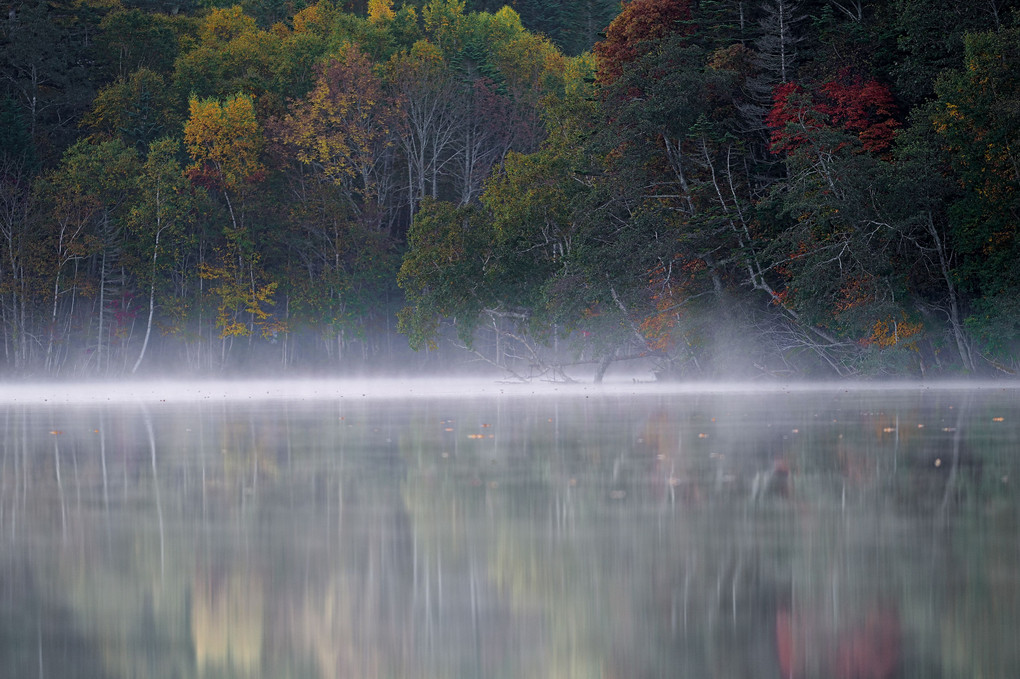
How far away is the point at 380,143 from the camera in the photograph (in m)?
55.3

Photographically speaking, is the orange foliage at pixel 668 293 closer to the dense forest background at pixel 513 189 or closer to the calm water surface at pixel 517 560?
the dense forest background at pixel 513 189

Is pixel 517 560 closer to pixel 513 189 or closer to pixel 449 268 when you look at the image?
pixel 449 268

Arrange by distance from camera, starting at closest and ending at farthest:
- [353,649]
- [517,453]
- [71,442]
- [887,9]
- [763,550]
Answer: [353,649] → [763,550] → [517,453] → [71,442] → [887,9]

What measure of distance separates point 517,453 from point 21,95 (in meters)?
51.1

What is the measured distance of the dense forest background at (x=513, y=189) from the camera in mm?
32656

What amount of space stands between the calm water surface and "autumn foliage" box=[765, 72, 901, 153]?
70.0 ft

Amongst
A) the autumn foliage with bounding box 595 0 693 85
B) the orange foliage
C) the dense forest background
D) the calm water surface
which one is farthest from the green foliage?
the calm water surface

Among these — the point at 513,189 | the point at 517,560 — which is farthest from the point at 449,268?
the point at 517,560

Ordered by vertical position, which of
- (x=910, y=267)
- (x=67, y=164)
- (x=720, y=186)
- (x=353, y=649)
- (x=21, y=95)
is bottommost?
(x=353, y=649)

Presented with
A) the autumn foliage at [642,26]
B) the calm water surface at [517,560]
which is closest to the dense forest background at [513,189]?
the autumn foliage at [642,26]

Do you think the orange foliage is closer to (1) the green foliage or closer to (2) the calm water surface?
(1) the green foliage

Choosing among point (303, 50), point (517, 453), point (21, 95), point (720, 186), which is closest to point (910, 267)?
point (720, 186)

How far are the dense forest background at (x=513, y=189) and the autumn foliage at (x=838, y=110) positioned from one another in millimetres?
129

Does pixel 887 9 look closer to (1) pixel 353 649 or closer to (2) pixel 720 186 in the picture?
(2) pixel 720 186
